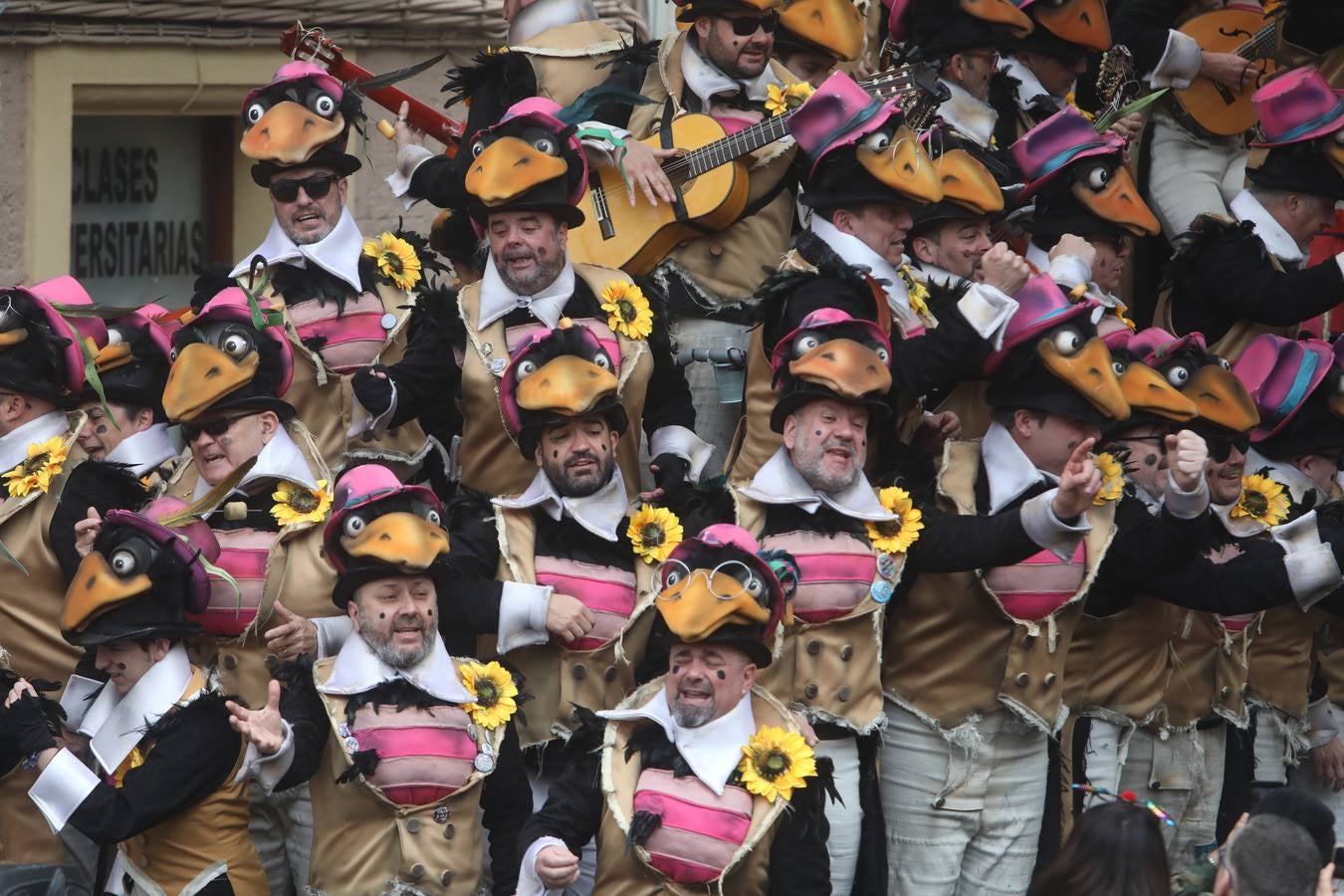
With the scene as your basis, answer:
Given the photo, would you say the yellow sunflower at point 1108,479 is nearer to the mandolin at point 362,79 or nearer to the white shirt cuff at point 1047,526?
the white shirt cuff at point 1047,526

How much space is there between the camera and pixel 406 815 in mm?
6059

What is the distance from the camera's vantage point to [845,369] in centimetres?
638

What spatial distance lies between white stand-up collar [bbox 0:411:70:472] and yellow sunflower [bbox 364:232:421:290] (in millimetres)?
1131

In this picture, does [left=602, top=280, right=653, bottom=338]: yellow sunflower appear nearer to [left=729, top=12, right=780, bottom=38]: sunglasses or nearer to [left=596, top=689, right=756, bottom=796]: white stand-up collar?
[left=729, top=12, right=780, bottom=38]: sunglasses

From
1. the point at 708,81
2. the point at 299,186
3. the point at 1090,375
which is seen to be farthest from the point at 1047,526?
the point at 299,186

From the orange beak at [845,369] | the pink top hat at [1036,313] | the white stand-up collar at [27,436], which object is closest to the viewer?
the orange beak at [845,369]

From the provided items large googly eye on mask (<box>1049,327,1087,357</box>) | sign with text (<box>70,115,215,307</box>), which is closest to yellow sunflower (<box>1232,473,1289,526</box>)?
large googly eye on mask (<box>1049,327,1087,357</box>)

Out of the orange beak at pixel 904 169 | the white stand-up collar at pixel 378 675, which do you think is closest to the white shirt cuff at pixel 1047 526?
the orange beak at pixel 904 169

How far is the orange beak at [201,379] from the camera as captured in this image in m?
6.51

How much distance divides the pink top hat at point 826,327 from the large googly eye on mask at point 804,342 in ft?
0.03

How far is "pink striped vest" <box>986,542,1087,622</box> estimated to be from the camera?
659 cm

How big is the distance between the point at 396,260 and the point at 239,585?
1402 mm

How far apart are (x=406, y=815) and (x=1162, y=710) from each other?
7.97ft

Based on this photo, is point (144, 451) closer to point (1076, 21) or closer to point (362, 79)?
point (362, 79)
